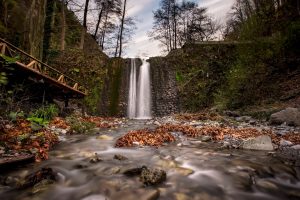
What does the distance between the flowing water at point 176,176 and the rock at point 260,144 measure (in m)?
0.30

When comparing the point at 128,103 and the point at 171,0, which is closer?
the point at 128,103

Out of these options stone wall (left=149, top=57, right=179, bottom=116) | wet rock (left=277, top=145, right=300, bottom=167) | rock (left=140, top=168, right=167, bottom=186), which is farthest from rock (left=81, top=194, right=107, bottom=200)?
stone wall (left=149, top=57, right=179, bottom=116)

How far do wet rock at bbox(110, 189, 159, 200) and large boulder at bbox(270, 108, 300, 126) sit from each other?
682cm

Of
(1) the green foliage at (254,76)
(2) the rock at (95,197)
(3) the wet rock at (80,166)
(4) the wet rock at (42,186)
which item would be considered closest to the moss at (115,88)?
(1) the green foliage at (254,76)

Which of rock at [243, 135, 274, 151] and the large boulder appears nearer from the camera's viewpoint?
rock at [243, 135, 274, 151]

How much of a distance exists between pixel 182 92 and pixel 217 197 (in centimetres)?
1679

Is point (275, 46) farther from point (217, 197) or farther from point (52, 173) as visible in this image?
point (52, 173)

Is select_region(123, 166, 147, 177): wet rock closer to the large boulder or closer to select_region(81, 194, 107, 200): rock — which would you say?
select_region(81, 194, 107, 200): rock

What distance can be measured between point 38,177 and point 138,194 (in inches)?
59.5

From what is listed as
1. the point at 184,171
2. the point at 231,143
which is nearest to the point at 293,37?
the point at 231,143

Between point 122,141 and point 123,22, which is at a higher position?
point 123,22

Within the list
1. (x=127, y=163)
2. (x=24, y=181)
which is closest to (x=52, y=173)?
(x=24, y=181)

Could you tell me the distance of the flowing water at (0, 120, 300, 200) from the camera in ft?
9.89

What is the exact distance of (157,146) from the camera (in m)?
5.75
